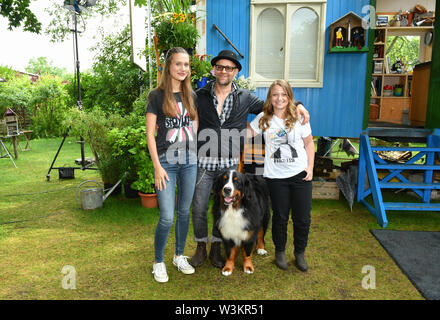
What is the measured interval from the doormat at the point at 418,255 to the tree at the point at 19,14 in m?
6.73

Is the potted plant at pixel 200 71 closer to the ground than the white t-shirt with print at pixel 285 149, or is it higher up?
higher up

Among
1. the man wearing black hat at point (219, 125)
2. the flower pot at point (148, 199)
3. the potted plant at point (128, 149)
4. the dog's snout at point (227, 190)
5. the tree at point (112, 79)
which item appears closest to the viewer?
the dog's snout at point (227, 190)

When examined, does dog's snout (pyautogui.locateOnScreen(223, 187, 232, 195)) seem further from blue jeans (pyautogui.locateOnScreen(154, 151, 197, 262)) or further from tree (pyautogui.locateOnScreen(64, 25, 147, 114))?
tree (pyautogui.locateOnScreen(64, 25, 147, 114))

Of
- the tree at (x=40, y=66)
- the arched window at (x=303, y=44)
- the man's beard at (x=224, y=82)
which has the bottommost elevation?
the man's beard at (x=224, y=82)

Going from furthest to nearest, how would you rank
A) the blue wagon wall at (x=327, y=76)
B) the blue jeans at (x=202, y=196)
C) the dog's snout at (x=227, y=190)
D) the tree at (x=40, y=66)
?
the tree at (x=40, y=66) → the blue wagon wall at (x=327, y=76) → the blue jeans at (x=202, y=196) → the dog's snout at (x=227, y=190)

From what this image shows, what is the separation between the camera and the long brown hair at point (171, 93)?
267 centimetres

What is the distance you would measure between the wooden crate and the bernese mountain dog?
10.1 feet

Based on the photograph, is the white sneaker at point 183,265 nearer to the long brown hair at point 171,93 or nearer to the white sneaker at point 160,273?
the white sneaker at point 160,273

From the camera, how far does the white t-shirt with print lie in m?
3.01

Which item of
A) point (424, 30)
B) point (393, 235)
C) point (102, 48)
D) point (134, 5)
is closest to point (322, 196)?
point (393, 235)

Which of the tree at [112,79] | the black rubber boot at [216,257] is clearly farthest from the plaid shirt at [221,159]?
the tree at [112,79]

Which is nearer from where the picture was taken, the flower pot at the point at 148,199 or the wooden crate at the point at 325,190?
the flower pot at the point at 148,199

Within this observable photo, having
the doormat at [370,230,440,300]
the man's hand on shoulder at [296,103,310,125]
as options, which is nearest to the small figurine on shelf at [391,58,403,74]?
the doormat at [370,230,440,300]
